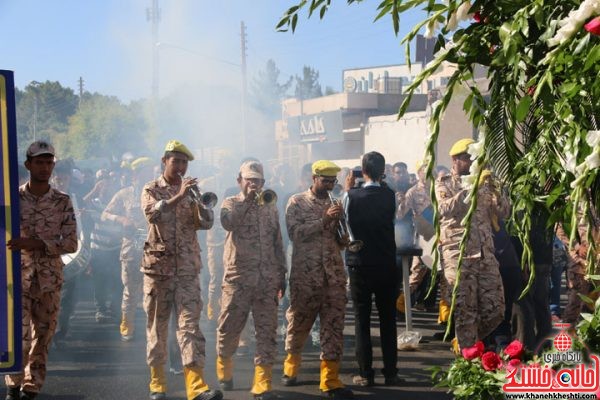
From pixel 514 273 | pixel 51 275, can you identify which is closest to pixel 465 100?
pixel 51 275

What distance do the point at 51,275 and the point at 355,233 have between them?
2.81 meters

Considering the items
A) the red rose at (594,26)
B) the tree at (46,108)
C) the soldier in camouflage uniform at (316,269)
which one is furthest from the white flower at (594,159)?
the tree at (46,108)

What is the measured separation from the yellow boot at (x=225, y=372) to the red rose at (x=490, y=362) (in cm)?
370

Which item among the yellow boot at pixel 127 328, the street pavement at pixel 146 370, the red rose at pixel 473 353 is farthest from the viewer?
the yellow boot at pixel 127 328

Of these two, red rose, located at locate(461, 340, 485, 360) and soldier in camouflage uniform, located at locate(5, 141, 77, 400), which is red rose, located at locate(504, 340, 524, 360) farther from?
soldier in camouflage uniform, located at locate(5, 141, 77, 400)

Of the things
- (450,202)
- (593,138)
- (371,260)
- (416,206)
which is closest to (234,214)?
(371,260)

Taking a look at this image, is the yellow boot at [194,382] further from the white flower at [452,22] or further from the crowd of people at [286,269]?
the white flower at [452,22]

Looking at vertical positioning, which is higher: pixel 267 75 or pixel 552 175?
pixel 267 75

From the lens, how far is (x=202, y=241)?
1277 cm

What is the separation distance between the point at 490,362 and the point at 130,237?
23.6 ft

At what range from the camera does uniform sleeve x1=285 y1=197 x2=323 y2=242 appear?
820cm

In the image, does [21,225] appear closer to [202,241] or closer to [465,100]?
[465,100]

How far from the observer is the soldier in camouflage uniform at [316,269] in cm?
822

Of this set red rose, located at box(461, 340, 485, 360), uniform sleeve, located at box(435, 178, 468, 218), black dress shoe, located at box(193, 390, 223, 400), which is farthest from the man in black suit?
red rose, located at box(461, 340, 485, 360)
